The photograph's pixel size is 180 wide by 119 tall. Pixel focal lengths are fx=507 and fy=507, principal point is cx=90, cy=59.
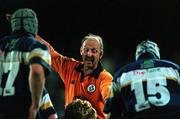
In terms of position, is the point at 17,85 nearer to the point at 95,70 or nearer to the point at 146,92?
the point at 146,92

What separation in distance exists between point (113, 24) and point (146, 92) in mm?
7544

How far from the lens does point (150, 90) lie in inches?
176

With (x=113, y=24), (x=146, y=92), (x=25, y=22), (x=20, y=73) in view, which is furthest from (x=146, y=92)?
(x=113, y=24)

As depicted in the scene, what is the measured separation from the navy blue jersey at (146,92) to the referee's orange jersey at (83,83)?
0.65m

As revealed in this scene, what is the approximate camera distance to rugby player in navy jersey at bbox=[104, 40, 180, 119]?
14.5 feet

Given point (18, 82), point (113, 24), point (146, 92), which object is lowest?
point (146, 92)

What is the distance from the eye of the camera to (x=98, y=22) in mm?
11648

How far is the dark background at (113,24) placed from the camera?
1130 centimetres

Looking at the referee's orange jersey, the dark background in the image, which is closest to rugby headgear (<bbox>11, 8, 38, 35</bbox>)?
the referee's orange jersey

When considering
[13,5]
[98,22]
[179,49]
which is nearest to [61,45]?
[98,22]

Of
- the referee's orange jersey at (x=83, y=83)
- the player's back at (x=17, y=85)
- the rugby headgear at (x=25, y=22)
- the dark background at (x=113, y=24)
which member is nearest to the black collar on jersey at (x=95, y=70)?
the referee's orange jersey at (x=83, y=83)

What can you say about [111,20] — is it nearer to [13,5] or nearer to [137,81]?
[13,5]

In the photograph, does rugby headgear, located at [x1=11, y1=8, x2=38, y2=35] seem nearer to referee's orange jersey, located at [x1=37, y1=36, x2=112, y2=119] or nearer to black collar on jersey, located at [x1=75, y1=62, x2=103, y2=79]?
referee's orange jersey, located at [x1=37, y1=36, x2=112, y2=119]

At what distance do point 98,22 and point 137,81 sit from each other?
23.6ft
